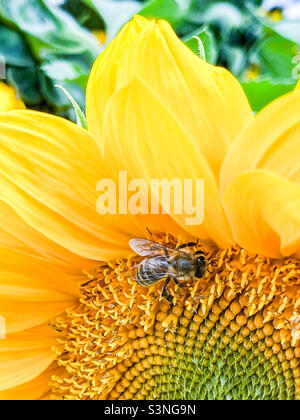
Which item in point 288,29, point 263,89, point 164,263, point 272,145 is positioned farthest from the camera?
point 288,29

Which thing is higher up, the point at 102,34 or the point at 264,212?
the point at 102,34

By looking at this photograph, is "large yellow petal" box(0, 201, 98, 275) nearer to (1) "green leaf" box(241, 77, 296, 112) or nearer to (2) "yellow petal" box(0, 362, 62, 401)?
(2) "yellow petal" box(0, 362, 62, 401)

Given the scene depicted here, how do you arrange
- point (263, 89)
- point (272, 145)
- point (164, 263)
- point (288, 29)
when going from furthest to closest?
1. point (288, 29)
2. point (263, 89)
3. point (164, 263)
4. point (272, 145)

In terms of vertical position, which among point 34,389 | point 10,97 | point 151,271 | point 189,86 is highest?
point 10,97

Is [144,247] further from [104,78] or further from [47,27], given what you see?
[47,27]

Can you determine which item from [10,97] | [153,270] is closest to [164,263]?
[153,270]

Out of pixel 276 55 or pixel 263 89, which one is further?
pixel 276 55

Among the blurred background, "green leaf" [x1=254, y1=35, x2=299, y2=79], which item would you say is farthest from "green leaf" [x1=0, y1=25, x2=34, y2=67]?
"green leaf" [x1=254, y1=35, x2=299, y2=79]
